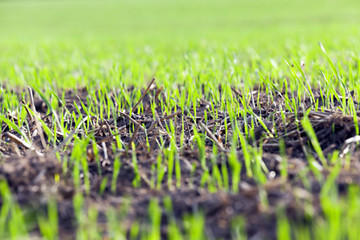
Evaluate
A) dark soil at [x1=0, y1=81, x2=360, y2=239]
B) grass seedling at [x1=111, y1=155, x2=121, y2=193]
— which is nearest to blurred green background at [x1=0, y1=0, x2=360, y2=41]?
dark soil at [x1=0, y1=81, x2=360, y2=239]

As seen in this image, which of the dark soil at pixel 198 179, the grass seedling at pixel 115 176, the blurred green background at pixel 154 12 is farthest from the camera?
the blurred green background at pixel 154 12

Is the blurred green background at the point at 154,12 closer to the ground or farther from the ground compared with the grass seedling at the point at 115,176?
closer to the ground

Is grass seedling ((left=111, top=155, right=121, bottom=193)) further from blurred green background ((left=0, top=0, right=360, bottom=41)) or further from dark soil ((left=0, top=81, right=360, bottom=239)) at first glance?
blurred green background ((left=0, top=0, right=360, bottom=41))

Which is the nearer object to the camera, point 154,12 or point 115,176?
point 115,176

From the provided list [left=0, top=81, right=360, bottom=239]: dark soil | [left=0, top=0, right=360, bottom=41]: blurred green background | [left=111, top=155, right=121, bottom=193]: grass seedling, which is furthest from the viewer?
[left=0, top=0, right=360, bottom=41]: blurred green background

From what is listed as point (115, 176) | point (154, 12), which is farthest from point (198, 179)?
point (154, 12)

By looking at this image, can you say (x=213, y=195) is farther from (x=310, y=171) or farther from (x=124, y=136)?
(x=124, y=136)

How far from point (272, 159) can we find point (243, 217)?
512mm

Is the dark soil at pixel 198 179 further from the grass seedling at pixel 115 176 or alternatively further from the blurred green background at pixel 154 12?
the blurred green background at pixel 154 12

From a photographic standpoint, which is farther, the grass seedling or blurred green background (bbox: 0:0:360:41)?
blurred green background (bbox: 0:0:360:41)

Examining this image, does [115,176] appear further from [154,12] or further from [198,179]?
[154,12]

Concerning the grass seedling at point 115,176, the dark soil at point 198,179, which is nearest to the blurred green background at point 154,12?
the dark soil at point 198,179

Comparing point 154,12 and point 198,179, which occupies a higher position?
point 198,179

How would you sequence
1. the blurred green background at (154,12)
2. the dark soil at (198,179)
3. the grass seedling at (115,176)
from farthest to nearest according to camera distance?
1. the blurred green background at (154,12)
2. the grass seedling at (115,176)
3. the dark soil at (198,179)
